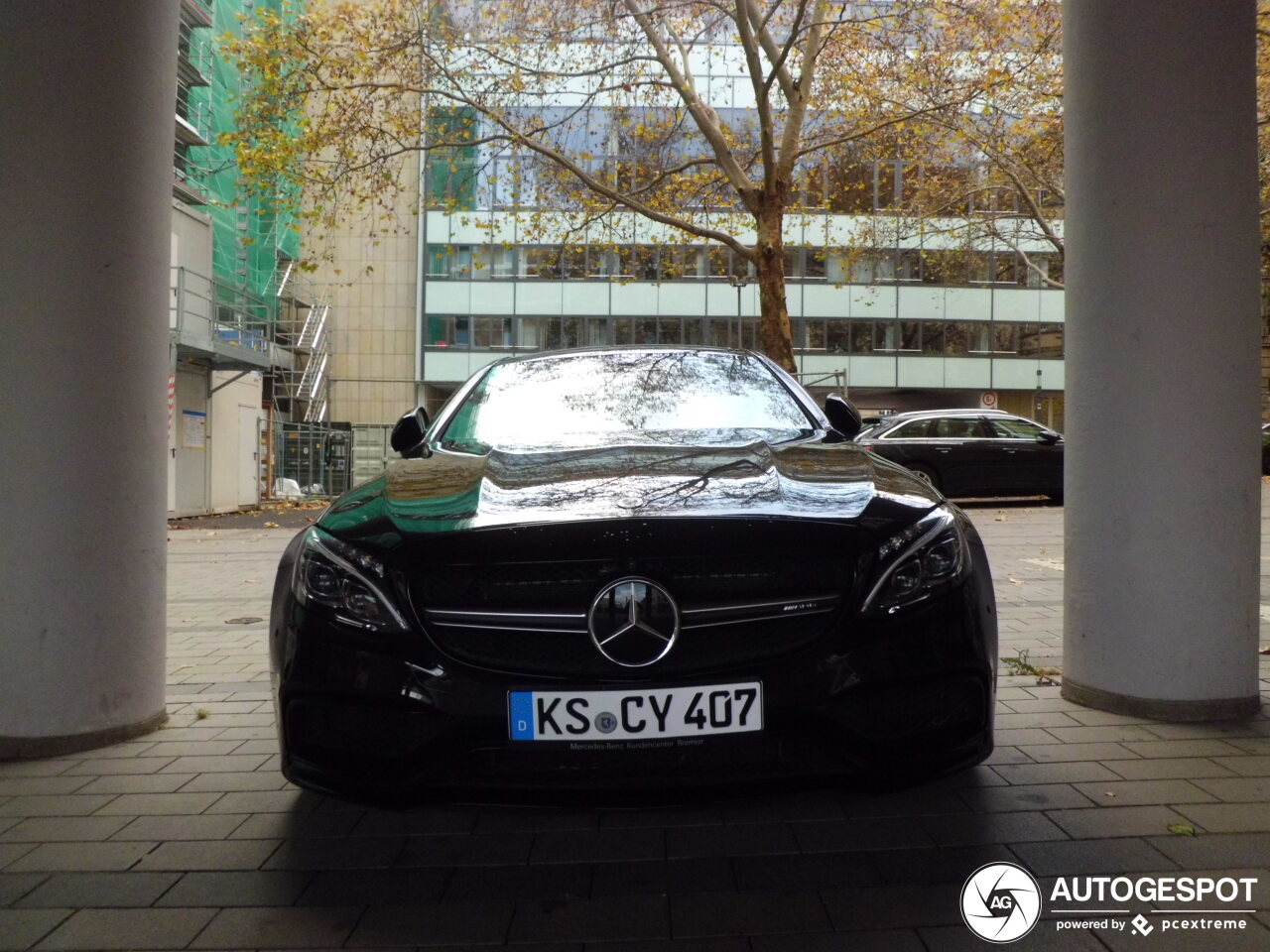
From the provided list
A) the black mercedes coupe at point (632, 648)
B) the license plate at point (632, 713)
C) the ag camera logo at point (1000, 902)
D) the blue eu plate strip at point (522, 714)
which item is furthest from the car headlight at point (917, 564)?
the blue eu plate strip at point (522, 714)

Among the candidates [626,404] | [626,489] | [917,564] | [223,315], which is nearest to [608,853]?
[626,489]

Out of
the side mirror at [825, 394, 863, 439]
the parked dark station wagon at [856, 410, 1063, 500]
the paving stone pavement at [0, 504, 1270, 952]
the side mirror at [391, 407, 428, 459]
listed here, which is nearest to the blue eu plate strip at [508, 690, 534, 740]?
the paving stone pavement at [0, 504, 1270, 952]

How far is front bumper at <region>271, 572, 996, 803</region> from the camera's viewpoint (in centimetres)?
250

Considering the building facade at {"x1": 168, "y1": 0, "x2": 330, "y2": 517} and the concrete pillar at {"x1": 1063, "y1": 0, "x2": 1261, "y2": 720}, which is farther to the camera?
the building facade at {"x1": 168, "y1": 0, "x2": 330, "y2": 517}

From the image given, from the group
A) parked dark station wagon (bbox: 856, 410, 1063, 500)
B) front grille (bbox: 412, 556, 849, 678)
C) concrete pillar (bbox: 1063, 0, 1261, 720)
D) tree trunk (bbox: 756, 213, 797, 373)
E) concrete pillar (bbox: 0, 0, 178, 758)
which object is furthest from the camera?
parked dark station wagon (bbox: 856, 410, 1063, 500)

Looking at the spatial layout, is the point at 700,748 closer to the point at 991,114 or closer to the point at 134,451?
the point at 134,451

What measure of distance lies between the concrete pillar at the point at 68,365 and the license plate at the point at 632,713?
2118mm

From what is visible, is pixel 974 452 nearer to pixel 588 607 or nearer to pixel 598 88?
pixel 598 88

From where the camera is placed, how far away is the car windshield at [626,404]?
3768mm

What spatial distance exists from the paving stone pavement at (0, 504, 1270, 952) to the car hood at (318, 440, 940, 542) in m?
0.71

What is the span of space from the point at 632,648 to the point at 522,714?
295 millimetres

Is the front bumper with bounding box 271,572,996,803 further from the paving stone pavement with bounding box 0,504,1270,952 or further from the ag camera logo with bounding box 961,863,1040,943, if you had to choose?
the ag camera logo with bounding box 961,863,1040,943

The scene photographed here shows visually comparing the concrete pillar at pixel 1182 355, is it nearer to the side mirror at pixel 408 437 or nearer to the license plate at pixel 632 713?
the license plate at pixel 632 713

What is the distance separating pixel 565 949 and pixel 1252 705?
301cm
